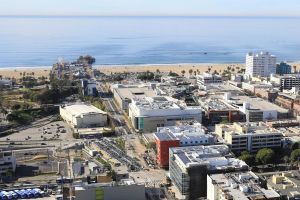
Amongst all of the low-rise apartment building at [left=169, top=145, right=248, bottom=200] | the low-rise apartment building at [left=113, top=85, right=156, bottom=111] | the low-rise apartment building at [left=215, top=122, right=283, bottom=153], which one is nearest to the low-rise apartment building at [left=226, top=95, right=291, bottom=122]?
the low-rise apartment building at [left=215, top=122, right=283, bottom=153]

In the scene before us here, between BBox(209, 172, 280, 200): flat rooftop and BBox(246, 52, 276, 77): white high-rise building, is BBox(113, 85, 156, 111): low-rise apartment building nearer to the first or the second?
BBox(246, 52, 276, 77): white high-rise building

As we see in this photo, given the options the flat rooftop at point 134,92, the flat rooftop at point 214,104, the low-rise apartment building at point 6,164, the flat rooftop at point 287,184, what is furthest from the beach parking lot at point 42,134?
the flat rooftop at point 287,184

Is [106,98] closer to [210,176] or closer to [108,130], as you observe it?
[108,130]

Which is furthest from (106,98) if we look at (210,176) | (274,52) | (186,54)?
(274,52)

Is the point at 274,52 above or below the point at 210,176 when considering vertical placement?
above

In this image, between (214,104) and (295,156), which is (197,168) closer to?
(295,156)

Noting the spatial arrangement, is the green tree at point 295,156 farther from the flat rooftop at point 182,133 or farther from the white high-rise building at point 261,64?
the white high-rise building at point 261,64

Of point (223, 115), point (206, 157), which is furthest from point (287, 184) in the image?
point (223, 115)
